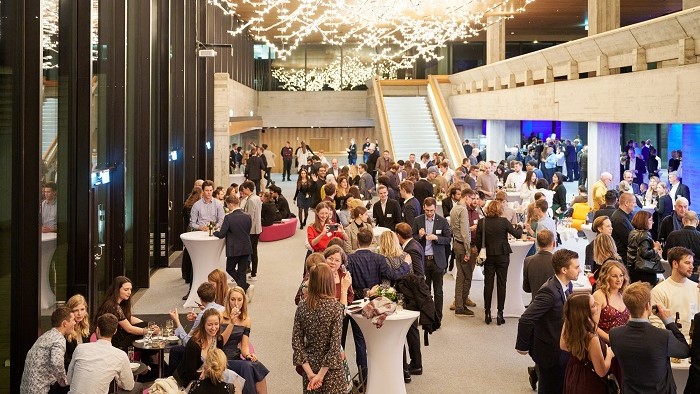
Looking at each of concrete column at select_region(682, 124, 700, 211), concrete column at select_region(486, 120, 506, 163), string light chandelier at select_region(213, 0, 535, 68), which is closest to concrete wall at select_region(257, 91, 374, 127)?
string light chandelier at select_region(213, 0, 535, 68)

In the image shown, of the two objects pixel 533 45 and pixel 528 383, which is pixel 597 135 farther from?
pixel 533 45

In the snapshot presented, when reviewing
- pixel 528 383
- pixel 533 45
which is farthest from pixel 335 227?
pixel 533 45

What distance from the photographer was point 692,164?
16578mm

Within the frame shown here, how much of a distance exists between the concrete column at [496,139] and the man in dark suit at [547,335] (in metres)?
22.1

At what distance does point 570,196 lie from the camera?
24.6m

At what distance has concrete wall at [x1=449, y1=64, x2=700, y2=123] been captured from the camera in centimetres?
1330

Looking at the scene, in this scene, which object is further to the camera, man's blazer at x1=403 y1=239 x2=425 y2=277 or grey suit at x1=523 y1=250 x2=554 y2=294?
man's blazer at x1=403 y1=239 x2=425 y2=277

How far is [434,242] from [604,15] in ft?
36.3

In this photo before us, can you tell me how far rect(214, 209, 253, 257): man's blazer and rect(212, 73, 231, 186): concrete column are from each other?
10.6 m

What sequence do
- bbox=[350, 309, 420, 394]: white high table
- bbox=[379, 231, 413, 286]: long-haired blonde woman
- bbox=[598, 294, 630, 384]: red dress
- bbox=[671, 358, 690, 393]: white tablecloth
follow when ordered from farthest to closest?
bbox=[379, 231, 413, 286]: long-haired blonde woman, bbox=[350, 309, 420, 394]: white high table, bbox=[598, 294, 630, 384]: red dress, bbox=[671, 358, 690, 393]: white tablecloth

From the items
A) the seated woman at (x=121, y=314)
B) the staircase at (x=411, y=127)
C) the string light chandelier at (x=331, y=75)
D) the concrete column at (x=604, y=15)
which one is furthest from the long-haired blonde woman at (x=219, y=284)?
the string light chandelier at (x=331, y=75)

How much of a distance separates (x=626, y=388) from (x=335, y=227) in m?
5.44

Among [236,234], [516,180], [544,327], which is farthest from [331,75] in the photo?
[544,327]

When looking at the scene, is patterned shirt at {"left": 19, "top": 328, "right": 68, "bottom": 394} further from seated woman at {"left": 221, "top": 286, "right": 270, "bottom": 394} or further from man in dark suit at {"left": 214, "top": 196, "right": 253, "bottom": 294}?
man in dark suit at {"left": 214, "top": 196, "right": 253, "bottom": 294}
